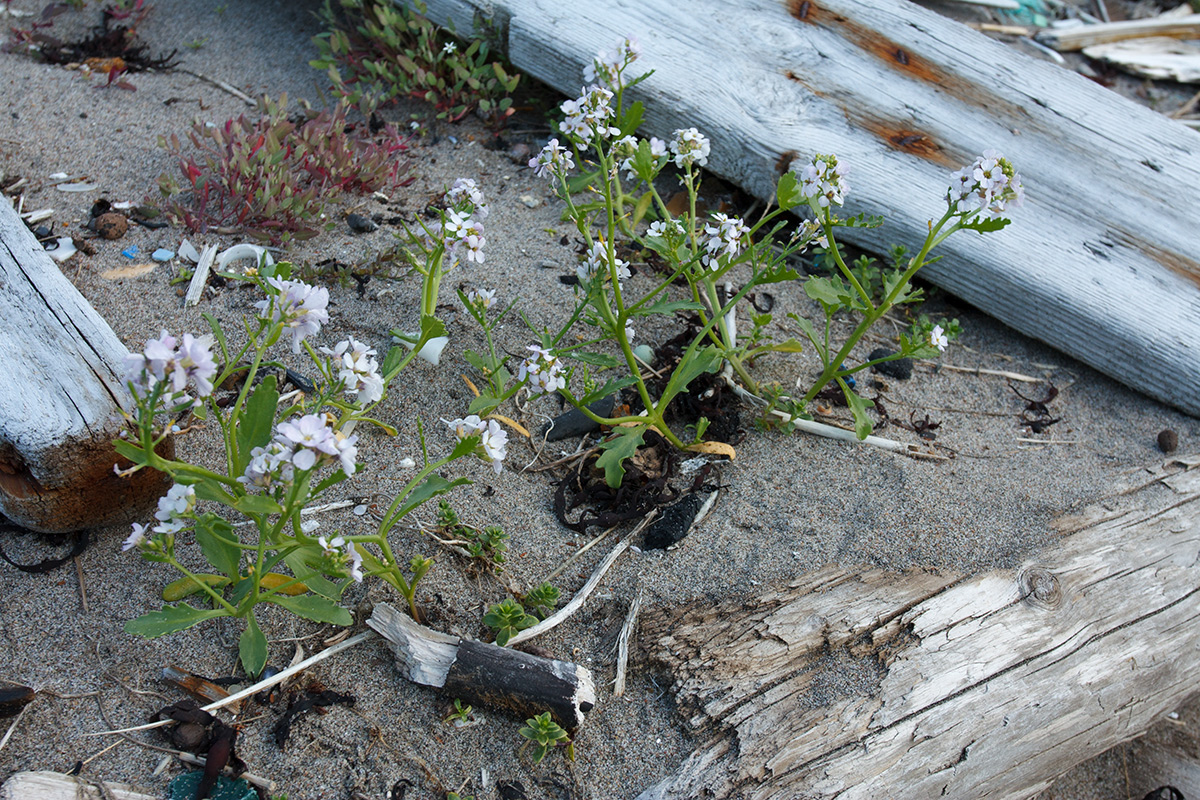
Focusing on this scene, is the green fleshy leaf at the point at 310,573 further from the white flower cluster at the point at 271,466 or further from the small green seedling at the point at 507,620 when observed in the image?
the small green seedling at the point at 507,620

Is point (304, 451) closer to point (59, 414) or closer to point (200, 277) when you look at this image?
point (59, 414)

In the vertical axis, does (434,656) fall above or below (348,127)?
below

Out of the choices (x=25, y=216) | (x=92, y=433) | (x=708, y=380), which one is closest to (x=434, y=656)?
(x=92, y=433)

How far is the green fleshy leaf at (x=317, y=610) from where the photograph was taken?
1949 millimetres

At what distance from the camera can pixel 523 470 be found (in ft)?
8.59

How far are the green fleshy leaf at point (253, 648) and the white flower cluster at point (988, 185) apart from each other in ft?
6.92

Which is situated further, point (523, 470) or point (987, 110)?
point (987, 110)

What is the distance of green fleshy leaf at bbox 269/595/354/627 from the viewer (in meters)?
1.95

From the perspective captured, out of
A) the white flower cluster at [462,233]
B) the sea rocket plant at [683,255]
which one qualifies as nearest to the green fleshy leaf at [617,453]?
the sea rocket plant at [683,255]

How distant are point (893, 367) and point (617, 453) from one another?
54.5 inches

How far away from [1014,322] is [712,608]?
79.2 inches

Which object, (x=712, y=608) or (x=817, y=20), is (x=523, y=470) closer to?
(x=712, y=608)

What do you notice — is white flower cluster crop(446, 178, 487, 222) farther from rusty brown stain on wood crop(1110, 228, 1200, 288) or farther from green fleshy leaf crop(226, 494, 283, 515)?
rusty brown stain on wood crop(1110, 228, 1200, 288)

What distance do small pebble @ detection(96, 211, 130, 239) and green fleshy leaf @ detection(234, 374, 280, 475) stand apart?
5.58 feet
